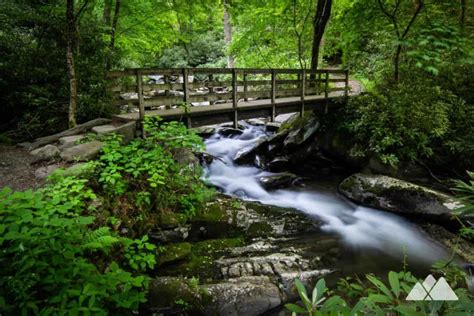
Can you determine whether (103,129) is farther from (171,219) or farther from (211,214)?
(211,214)

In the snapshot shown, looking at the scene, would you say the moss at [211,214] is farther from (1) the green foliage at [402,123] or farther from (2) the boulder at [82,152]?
(1) the green foliage at [402,123]

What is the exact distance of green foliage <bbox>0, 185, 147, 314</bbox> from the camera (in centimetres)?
249

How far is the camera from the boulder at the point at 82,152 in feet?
16.3

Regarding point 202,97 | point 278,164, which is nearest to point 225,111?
point 202,97

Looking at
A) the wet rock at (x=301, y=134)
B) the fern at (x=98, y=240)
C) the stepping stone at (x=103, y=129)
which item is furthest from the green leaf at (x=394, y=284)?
the wet rock at (x=301, y=134)

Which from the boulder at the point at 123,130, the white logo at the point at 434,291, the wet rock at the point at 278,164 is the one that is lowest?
the wet rock at the point at 278,164

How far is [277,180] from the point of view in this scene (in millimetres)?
9180

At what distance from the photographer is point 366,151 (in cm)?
909

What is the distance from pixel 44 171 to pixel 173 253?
8.59 ft

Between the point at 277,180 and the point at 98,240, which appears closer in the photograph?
the point at 98,240

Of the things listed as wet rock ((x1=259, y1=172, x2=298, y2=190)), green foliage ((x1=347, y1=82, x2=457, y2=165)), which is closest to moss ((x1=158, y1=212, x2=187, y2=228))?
wet rock ((x1=259, y1=172, x2=298, y2=190))

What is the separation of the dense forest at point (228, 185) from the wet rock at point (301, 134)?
6 centimetres

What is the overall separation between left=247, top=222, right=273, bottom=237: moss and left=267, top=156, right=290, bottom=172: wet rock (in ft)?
13.9

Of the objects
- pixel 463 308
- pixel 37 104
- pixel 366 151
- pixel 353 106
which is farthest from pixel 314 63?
pixel 463 308
